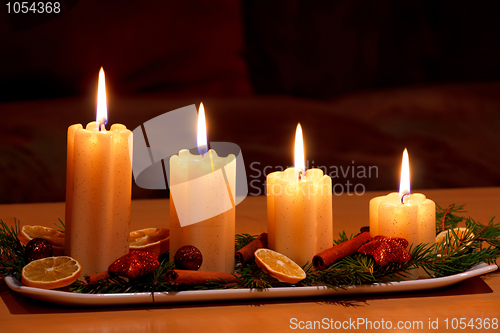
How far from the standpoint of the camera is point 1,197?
188cm

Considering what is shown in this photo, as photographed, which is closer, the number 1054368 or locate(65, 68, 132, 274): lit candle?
locate(65, 68, 132, 274): lit candle

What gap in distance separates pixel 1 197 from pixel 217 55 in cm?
85

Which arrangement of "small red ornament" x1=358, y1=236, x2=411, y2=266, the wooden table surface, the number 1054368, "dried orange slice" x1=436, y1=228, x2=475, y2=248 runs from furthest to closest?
the number 1054368
"dried orange slice" x1=436, y1=228, x2=475, y2=248
"small red ornament" x1=358, y1=236, x2=411, y2=266
the wooden table surface

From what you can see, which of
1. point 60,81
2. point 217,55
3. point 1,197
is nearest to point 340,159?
point 217,55

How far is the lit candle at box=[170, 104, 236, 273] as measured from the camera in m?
0.84

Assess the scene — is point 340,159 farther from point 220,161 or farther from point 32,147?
point 220,161

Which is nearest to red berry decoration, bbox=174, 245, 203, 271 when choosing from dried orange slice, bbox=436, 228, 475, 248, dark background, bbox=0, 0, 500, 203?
dried orange slice, bbox=436, 228, 475, 248

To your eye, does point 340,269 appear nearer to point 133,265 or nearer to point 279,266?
point 279,266

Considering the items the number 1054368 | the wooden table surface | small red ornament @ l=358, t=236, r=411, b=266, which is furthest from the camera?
the number 1054368

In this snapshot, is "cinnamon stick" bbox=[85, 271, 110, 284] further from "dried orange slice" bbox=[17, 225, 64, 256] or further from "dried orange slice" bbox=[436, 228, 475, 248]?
"dried orange slice" bbox=[436, 228, 475, 248]

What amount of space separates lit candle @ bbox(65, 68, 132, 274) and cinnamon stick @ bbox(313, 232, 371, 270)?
0.96ft

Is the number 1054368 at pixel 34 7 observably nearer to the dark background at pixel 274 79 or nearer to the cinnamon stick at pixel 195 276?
the dark background at pixel 274 79

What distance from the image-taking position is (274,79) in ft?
6.29

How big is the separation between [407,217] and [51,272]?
53cm
